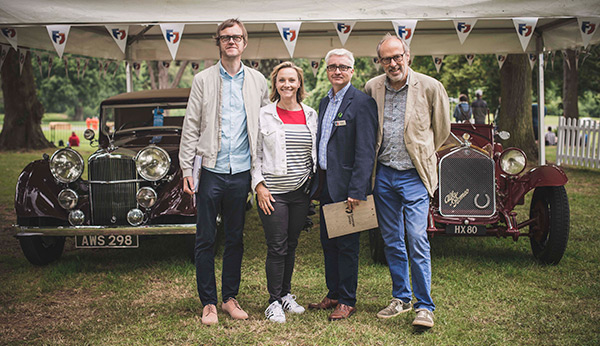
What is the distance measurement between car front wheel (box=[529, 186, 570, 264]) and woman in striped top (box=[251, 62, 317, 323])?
257 centimetres

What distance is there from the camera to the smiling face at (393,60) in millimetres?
3352

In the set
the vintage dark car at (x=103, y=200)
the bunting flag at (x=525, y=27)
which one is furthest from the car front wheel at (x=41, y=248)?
the bunting flag at (x=525, y=27)

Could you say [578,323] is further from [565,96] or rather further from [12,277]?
[565,96]

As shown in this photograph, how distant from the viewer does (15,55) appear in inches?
675

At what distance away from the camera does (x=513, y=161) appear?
5102 millimetres

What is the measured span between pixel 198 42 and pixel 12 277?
17.2ft

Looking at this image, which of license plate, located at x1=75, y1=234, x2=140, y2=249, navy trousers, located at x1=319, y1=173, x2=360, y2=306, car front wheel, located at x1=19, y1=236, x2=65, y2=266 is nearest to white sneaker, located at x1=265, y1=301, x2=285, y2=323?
navy trousers, located at x1=319, y1=173, x2=360, y2=306

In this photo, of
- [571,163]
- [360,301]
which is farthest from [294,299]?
[571,163]

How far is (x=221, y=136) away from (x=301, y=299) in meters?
1.48

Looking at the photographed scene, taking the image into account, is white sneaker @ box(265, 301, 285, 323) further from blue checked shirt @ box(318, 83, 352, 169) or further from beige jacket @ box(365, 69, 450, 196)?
beige jacket @ box(365, 69, 450, 196)

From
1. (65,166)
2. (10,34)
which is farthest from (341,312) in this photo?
(10,34)

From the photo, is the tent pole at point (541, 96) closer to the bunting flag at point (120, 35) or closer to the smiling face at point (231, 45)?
the bunting flag at point (120, 35)

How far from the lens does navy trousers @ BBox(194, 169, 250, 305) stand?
3525 millimetres

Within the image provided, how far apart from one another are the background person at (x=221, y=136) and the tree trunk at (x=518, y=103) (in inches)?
416
